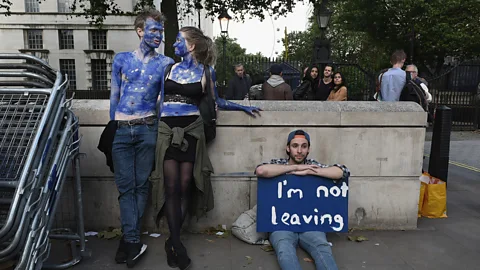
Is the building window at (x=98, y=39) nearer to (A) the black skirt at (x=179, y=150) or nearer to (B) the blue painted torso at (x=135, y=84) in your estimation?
(B) the blue painted torso at (x=135, y=84)

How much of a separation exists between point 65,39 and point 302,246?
39729 millimetres

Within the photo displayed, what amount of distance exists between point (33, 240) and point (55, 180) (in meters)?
0.49

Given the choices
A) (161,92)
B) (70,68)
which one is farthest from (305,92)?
(70,68)

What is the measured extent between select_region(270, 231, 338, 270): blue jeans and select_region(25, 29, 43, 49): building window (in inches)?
1609

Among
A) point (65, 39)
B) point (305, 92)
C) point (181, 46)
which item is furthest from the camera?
point (65, 39)

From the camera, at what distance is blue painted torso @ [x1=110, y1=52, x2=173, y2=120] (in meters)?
3.54

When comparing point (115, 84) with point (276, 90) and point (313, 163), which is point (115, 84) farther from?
point (276, 90)

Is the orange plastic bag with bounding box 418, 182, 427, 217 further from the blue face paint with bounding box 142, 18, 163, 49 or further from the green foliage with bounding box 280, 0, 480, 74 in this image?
the green foliage with bounding box 280, 0, 480, 74

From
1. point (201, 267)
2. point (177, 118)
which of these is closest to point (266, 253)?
point (201, 267)

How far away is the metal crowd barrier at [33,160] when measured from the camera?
2.50m

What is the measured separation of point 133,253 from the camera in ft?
11.4

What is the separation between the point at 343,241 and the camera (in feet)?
13.3

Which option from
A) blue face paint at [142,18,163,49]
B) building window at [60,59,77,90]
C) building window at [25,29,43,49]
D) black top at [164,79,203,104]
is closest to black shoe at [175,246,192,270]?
black top at [164,79,203,104]

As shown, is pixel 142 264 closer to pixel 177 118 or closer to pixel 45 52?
pixel 177 118
